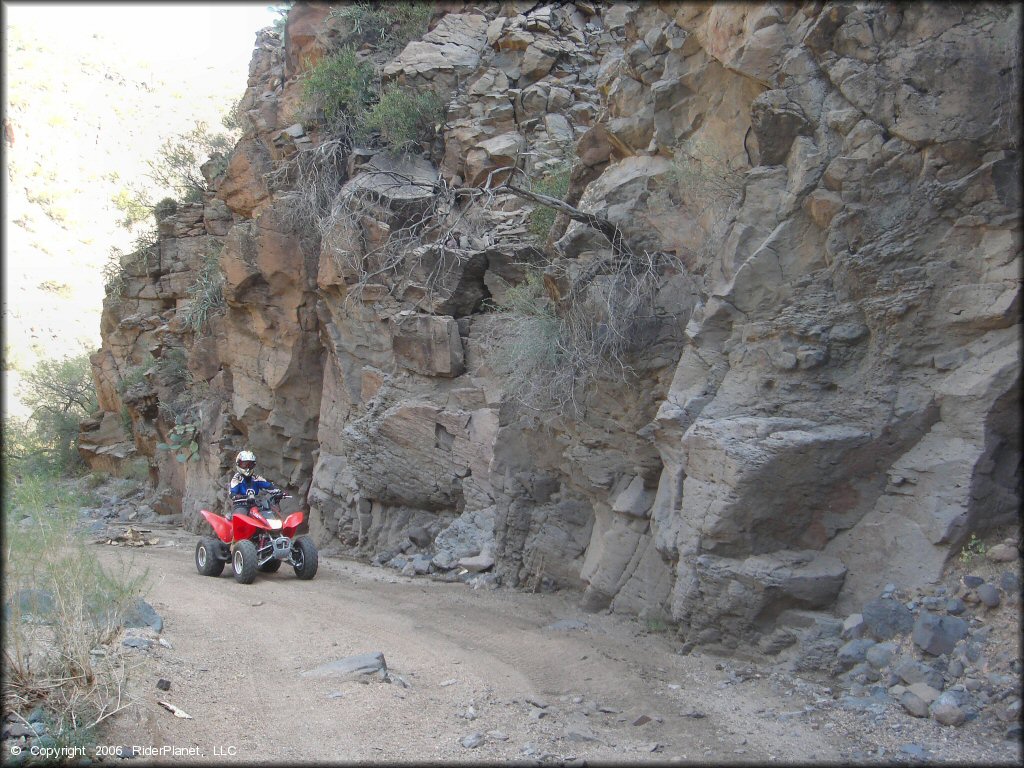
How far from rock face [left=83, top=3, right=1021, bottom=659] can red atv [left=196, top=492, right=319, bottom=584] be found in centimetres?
173

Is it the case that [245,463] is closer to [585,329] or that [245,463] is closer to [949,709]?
[585,329]

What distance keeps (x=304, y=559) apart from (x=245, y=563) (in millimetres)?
774

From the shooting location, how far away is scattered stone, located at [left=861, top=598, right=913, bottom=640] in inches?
216

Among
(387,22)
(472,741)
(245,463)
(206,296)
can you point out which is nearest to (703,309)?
→ (472,741)

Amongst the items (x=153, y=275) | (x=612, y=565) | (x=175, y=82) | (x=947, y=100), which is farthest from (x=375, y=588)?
(x=175, y=82)

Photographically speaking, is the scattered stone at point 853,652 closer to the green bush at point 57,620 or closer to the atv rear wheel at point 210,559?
the green bush at point 57,620

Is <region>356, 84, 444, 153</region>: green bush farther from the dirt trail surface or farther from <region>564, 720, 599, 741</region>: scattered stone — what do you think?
<region>564, 720, 599, 741</region>: scattered stone

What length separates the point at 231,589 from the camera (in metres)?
9.27

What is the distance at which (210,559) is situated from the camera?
34.2 ft

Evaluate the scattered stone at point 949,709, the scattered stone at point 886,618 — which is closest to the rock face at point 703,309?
the scattered stone at point 886,618

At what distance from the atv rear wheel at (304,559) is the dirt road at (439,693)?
1.73 m

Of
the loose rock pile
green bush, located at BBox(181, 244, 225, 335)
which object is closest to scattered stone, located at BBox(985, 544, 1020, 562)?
the loose rock pile

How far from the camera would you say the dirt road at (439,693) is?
4.77 meters

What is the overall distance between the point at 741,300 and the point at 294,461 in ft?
35.5
